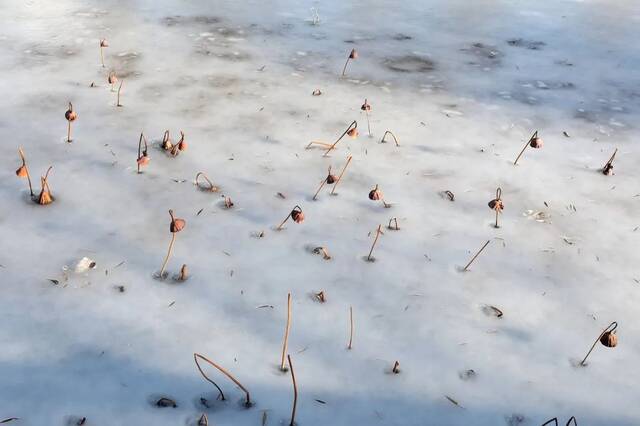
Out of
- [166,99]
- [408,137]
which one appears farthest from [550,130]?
[166,99]

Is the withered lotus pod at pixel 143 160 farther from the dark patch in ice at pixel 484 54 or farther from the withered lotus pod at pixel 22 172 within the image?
the dark patch in ice at pixel 484 54

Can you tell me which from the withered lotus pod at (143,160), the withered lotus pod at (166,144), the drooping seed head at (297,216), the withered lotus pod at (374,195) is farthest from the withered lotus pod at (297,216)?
the withered lotus pod at (166,144)

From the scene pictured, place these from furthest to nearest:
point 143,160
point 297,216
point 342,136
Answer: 1. point 342,136
2. point 143,160
3. point 297,216

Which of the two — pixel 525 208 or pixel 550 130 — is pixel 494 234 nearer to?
pixel 525 208

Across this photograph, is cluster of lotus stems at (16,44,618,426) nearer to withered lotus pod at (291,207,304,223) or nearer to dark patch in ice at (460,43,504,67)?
withered lotus pod at (291,207,304,223)

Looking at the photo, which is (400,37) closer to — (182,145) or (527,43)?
(527,43)

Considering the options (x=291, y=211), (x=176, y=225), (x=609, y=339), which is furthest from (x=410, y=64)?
(x=609, y=339)
